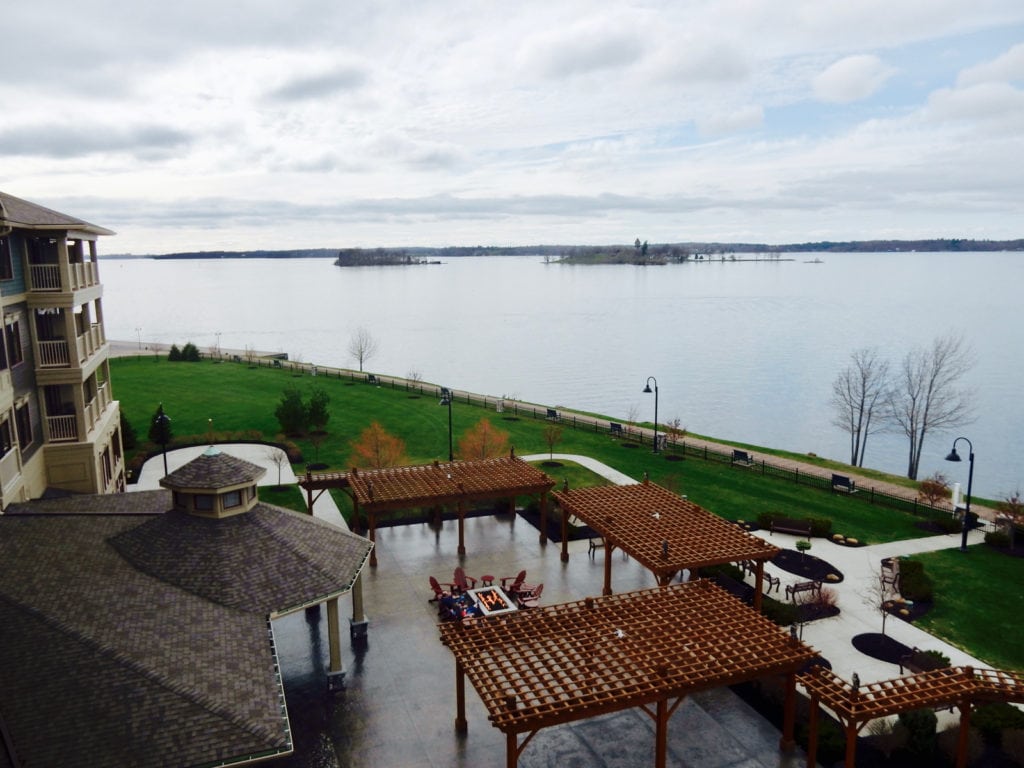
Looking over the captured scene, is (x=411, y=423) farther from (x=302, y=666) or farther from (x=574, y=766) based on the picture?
(x=574, y=766)

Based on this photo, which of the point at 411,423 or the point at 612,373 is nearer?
the point at 411,423

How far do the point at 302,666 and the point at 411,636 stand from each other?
327 cm

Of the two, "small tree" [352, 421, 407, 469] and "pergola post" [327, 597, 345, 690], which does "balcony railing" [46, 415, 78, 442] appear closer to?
"pergola post" [327, 597, 345, 690]

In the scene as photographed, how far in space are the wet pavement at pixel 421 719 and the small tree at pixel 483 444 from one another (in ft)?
43.4

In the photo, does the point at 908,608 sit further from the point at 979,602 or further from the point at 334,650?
the point at 334,650

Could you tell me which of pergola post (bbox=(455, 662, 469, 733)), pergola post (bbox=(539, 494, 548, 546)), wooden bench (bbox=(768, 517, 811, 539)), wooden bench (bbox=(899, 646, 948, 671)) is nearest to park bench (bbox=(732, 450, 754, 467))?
wooden bench (bbox=(768, 517, 811, 539))

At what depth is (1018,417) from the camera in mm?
69625

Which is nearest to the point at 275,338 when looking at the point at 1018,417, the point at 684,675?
the point at 1018,417

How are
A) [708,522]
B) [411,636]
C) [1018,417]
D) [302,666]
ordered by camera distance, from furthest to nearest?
[1018,417], [708,522], [411,636], [302,666]

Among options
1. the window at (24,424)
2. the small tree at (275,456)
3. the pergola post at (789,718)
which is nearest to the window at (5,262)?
the window at (24,424)

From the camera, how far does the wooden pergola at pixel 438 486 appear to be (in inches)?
1087

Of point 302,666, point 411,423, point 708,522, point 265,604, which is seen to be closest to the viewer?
point 265,604

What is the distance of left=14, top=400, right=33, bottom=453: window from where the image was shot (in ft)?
77.5

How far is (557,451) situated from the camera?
144 ft
